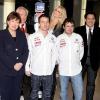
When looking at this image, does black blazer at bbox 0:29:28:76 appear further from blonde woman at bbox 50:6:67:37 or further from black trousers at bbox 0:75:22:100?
blonde woman at bbox 50:6:67:37

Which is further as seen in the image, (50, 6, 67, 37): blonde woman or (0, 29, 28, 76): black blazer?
(50, 6, 67, 37): blonde woman

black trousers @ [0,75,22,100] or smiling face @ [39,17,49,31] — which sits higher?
smiling face @ [39,17,49,31]

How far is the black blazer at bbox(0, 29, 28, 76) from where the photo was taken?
5.70 metres

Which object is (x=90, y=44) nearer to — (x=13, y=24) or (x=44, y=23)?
(x=44, y=23)

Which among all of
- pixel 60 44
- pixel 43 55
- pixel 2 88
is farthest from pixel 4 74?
pixel 60 44

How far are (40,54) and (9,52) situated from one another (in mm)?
517

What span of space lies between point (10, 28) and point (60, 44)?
89 centimetres

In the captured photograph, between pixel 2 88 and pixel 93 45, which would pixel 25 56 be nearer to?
pixel 2 88

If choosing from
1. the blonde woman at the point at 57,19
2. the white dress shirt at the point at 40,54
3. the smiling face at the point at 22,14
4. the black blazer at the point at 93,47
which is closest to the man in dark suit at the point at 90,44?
the black blazer at the point at 93,47

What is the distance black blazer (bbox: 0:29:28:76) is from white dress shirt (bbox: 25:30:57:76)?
0.22 metres

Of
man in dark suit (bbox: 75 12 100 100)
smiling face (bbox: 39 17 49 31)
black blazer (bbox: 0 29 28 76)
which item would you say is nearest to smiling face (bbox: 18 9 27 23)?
smiling face (bbox: 39 17 49 31)

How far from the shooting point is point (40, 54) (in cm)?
600

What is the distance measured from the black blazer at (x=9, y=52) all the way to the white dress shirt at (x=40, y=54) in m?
0.22

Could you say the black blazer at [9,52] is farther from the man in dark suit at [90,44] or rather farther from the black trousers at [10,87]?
the man in dark suit at [90,44]
